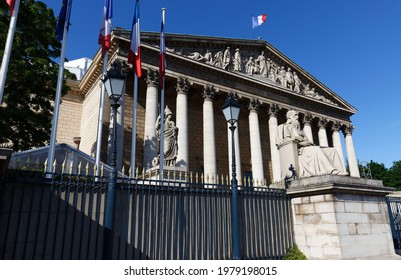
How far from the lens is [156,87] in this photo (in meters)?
19.6

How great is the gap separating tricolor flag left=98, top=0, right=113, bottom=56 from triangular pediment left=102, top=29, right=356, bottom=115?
17.8 ft

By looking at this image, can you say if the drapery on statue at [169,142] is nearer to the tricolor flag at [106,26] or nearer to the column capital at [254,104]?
the tricolor flag at [106,26]

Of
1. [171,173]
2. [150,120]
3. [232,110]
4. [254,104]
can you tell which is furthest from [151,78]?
[232,110]

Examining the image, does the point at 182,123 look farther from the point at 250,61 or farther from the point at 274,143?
the point at 250,61

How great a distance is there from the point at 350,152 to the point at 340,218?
86.1 feet

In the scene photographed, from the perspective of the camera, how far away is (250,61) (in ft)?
87.5

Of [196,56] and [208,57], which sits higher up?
[208,57]

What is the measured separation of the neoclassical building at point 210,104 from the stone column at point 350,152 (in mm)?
89

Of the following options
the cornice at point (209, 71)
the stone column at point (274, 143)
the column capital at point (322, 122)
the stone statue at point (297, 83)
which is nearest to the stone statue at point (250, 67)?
the cornice at point (209, 71)

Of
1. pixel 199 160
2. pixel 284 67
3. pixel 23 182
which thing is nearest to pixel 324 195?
pixel 23 182

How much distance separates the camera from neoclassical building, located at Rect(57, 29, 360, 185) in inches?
757

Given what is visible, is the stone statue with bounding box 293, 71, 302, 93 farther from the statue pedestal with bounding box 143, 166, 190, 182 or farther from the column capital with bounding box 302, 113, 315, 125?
the statue pedestal with bounding box 143, 166, 190, 182

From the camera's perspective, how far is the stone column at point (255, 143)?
22.1m
